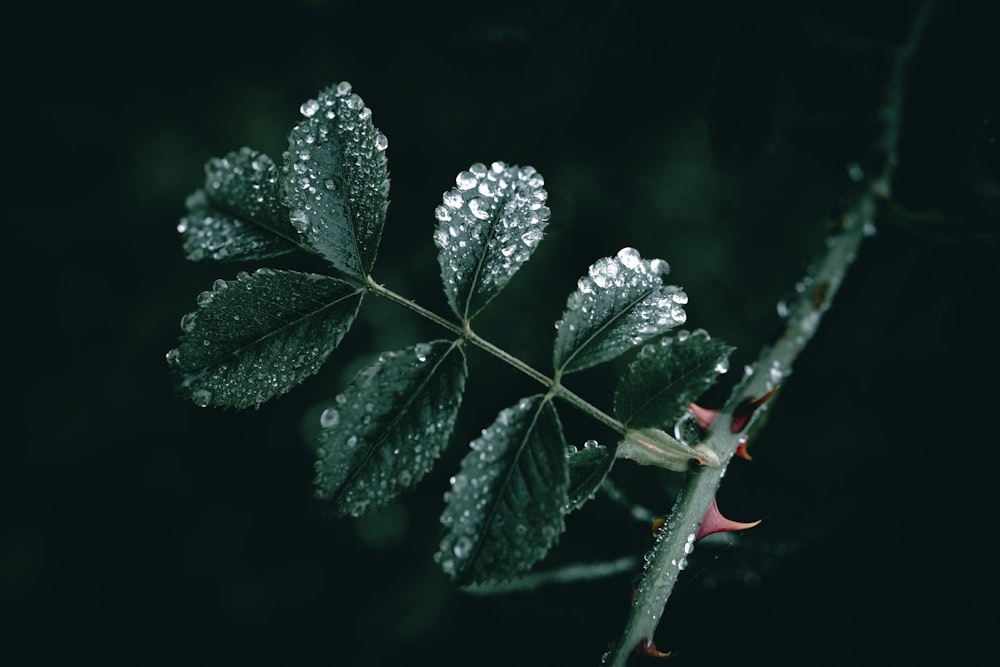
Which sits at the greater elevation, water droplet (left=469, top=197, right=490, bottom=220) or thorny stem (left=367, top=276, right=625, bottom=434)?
water droplet (left=469, top=197, right=490, bottom=220)

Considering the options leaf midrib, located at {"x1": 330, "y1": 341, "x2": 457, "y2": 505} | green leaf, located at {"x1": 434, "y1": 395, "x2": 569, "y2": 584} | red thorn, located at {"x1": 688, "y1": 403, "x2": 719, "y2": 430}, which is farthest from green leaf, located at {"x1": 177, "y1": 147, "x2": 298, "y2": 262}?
red thorn, located at {"x1": 688, "y1": 403, "x2": 719, "y2": 430}

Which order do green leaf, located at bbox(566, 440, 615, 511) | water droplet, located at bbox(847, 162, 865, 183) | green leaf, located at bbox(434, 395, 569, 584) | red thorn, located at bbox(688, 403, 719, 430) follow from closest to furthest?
green leaf, located at bbox(434, 395, 569, 584)
green leaf, located at bbox(566, 440, 615, 511)
red thorn, located at bbox(688, 403, 719, 430)
water droplet, located at bbox(847, 162, 865, 183)

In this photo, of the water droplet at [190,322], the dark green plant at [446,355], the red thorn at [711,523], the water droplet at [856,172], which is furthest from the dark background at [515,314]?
the water droplet at [190,322]

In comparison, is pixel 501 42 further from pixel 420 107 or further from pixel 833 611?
pixel 833 611

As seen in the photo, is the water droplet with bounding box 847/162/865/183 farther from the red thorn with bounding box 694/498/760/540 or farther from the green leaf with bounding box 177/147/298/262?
the green leaf with bounding box 177/147/298/262

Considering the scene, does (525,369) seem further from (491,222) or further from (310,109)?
(310,109)

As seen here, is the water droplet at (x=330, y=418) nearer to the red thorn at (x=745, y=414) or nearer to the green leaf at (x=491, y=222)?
the green leaf at (x=491, y=222)

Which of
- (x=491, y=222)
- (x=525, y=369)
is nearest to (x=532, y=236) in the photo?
(x=491, y=222)

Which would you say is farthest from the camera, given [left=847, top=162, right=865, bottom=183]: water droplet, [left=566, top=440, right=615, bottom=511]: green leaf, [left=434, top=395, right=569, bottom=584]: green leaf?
[left=847, top=162, right=865, bottom=183]: water droplet
